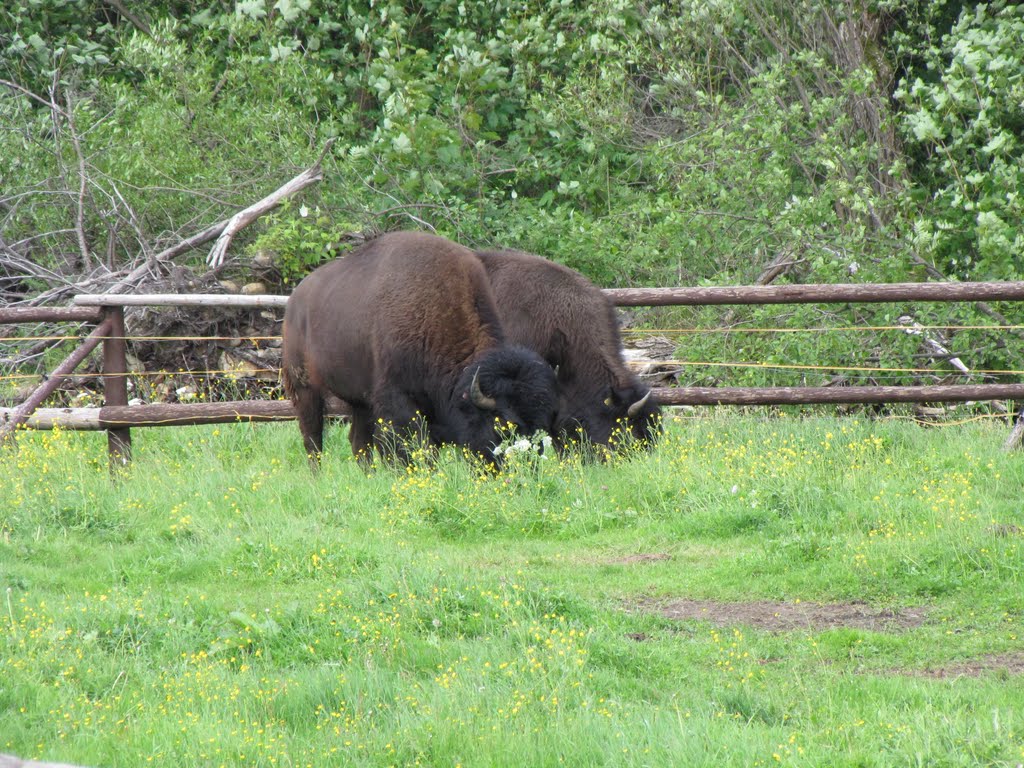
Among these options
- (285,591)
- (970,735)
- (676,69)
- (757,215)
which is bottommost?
(285,591)

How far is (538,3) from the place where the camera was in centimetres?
1691

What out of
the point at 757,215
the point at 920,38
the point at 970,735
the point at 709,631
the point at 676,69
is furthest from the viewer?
the point at 676,69

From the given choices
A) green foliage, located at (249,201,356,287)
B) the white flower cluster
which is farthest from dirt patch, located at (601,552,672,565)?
green foliage, located at (249,201,356,287)

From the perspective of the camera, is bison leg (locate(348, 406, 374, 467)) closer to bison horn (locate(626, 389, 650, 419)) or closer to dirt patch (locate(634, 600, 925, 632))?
bison horn (locate(626, 389, 650, 419))

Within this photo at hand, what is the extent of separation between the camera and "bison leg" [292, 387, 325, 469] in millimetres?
10438

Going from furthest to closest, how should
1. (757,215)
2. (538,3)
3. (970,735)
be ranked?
(538,3), (757,215), (970,735)

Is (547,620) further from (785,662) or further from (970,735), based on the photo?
(970,735)

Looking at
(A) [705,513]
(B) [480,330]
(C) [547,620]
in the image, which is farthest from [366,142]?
(C) [547,620]

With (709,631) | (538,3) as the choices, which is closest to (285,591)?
(709,631)

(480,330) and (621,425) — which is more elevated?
(480,330)

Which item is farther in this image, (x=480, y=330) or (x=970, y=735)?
(x=480, y=330)

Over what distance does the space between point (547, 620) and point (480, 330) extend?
425 cm

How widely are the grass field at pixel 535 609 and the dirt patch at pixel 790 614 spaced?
2 cm

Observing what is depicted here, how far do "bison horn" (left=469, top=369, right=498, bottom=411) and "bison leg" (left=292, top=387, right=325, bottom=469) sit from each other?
1758mm
